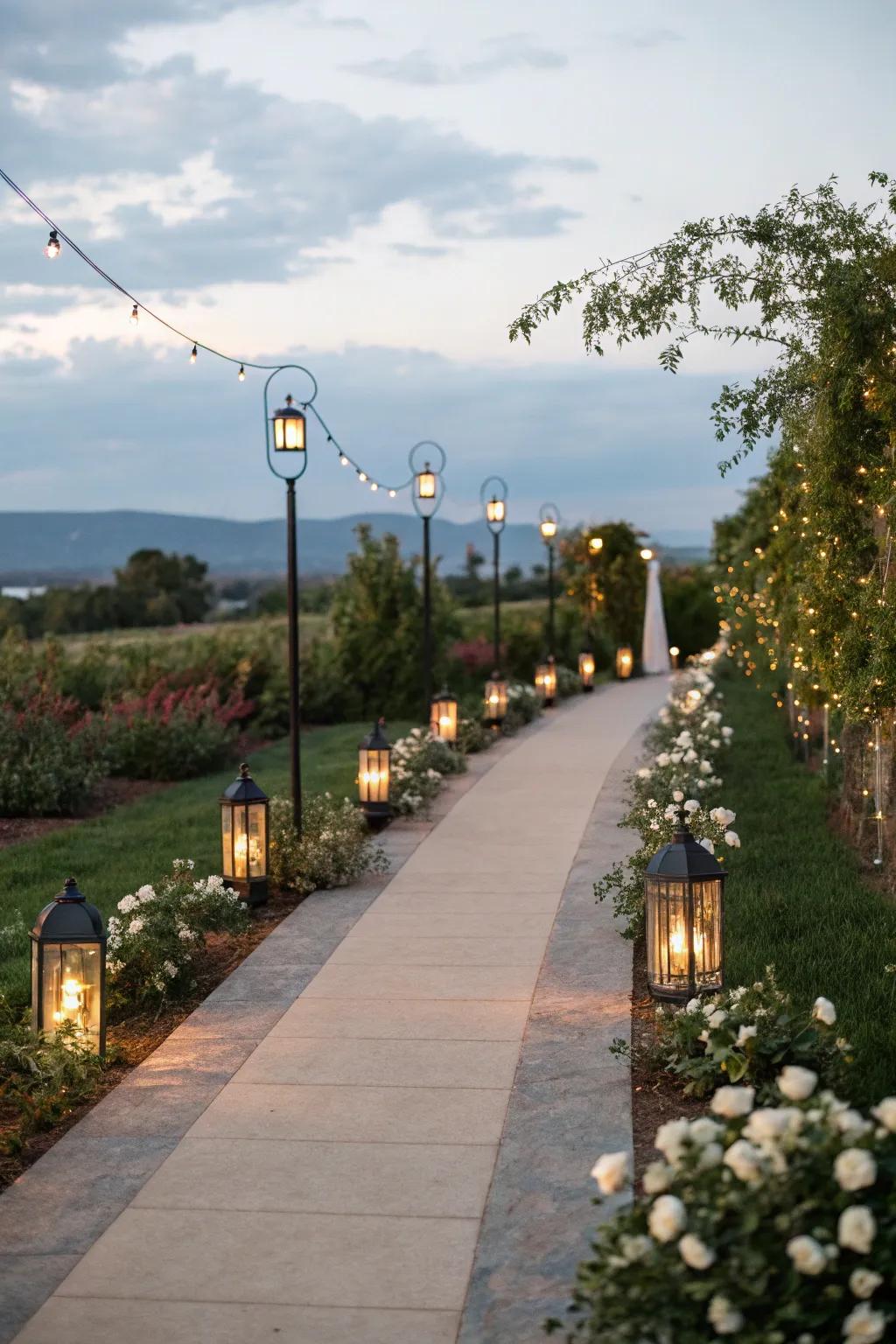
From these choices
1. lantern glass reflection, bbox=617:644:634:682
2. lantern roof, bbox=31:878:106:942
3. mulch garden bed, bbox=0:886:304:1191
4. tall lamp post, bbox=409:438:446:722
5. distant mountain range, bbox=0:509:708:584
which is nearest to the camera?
mulch garden bed, bbox=0:886:304:1191

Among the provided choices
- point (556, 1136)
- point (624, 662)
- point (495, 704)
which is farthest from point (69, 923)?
point (624, 662)

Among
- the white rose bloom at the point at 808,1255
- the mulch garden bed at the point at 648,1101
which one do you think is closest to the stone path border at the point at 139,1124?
the mulch garden bed at the point at 648,1101

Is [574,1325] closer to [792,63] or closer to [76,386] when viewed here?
[792,63]

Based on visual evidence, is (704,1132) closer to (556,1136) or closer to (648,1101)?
(556,1136)

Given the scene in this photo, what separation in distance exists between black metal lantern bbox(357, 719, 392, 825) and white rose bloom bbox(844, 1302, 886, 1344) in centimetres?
859

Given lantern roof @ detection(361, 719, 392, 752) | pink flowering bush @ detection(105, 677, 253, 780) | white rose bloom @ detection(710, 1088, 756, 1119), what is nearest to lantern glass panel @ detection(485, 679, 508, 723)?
pink flowering bush @ detection(105, 677, 253, 780)

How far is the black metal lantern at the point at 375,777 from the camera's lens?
447 inches

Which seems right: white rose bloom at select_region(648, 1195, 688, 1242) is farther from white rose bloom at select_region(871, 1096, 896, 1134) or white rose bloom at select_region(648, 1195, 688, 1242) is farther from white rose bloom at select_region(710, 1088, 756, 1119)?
white rose bloom at select_region(871, 1096, 896, 1134)

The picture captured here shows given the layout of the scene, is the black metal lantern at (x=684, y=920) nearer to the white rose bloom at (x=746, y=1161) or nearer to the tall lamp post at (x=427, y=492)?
the white rose bloom at (x=746, y=1161)

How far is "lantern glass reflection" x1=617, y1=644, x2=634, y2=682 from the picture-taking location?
2766 centimetres

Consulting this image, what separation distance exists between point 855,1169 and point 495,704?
1524 centimetres

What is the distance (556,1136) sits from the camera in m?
4.96

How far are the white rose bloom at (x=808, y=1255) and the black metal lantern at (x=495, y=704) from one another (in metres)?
15.3

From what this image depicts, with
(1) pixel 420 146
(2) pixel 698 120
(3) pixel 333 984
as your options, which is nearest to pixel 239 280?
(1) pixel 420 146
